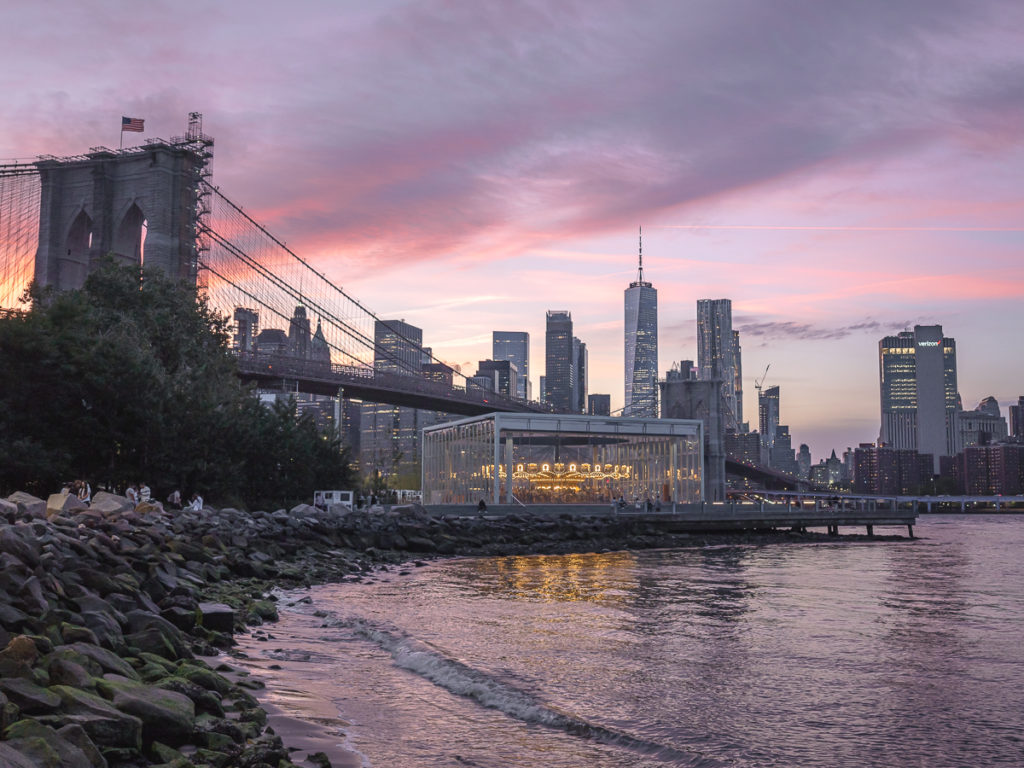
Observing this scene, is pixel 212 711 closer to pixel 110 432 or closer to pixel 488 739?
pixel 488 739

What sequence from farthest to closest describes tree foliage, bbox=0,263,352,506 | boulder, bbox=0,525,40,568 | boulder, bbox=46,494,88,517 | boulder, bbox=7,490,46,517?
tree foliage, bbox=0,263,352,506, boulder, bbox=46,494,88,517, boulder, bbox=7,490,46,517, boulder, bbox=0,525,40,568

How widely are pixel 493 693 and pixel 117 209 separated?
71261 millimetres

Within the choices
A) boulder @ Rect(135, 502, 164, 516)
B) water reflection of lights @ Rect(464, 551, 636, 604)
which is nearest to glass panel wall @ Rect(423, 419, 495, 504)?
water reflection of lights @ Rect(464, 551, 636, 604)

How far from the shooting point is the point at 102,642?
411 inches

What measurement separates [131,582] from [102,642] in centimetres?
460

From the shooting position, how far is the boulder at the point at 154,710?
7883mm

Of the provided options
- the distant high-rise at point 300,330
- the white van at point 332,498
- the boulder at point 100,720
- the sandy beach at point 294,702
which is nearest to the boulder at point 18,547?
the sandy beach at point 294,702

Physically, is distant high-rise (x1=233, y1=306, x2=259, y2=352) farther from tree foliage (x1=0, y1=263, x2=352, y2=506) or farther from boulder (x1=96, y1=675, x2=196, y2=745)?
boulder (x1=96, y1=675, x2=196, y2=745)

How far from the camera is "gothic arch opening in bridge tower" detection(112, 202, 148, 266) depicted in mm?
73562

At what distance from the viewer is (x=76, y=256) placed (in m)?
74.6

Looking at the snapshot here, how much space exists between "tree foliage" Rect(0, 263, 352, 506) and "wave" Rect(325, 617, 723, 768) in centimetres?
2548

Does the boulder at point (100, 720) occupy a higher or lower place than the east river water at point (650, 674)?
higher

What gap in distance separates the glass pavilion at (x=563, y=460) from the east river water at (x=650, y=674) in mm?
35401

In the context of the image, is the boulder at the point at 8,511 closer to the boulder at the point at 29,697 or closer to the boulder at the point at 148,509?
the boulder at the point at 148,509
